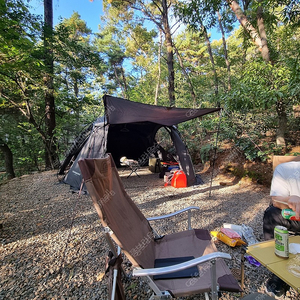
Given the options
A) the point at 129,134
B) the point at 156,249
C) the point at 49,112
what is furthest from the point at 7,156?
the point at 156,249

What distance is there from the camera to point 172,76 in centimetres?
707

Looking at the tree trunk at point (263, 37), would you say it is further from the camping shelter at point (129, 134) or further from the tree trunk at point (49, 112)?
the tree trunk at point (49, 112)

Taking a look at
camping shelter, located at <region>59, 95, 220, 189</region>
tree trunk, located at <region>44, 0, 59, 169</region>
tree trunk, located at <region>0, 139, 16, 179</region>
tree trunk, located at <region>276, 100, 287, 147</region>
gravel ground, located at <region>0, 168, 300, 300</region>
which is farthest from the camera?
tree trunk, located at <region>0, 139, 16, 179</region>

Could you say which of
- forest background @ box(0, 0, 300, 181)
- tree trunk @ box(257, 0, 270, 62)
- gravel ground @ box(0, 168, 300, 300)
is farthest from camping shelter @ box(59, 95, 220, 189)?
tree trunk @ box(257, 0, 270, 62)

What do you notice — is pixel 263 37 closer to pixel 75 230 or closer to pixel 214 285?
pixel 214 285

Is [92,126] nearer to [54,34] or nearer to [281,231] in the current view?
[54,34]

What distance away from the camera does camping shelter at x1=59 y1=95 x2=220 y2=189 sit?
12.1 ft

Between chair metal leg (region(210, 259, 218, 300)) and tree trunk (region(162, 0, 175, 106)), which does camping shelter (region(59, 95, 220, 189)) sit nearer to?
tree trunk (region(162, 0, 175, 106))

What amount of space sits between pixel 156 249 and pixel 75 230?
1.54 m

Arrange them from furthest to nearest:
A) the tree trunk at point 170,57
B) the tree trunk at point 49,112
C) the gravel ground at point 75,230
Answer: the tree trunk at point 170,57
the tree trunk at point 49,112
the gravel ground at point 75,230

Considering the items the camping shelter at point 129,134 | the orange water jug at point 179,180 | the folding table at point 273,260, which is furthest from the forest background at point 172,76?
the folding table at point 273,260

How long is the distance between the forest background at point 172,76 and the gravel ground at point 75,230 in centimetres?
191

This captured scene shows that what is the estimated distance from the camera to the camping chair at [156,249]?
1.10 meters

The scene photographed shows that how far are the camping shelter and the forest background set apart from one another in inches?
54.8
